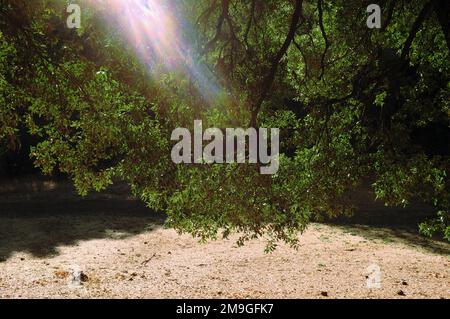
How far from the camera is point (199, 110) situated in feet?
26.5

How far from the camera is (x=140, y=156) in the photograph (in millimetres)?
7863

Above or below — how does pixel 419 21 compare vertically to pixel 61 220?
above

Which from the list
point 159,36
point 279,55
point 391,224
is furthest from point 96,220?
point 279,55

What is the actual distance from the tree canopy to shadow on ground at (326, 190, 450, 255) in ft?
18.5

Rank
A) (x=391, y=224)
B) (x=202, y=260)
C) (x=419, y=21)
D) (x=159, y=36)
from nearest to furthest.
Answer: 1. (x=419, y=21)
2. (x=159, y=36)
3. (x=202, y=260)
4. (x=391, y=224)

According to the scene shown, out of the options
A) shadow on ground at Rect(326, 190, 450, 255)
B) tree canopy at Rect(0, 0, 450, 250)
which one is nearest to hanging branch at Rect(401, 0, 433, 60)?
Answer: tree canopy at Rect(0, 0, 450, 250)

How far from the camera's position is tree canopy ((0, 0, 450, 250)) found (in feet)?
24.2

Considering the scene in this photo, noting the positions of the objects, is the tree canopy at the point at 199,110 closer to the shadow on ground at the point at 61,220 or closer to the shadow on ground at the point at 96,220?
the shadow on ground at the point at 96,220

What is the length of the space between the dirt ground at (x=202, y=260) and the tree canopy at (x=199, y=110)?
1881mm

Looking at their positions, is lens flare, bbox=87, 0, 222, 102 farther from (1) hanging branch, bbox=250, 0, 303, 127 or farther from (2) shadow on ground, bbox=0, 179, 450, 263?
(2) shadow on ground, bbox=0, 179, 450, 263

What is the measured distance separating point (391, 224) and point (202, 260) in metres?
6.85

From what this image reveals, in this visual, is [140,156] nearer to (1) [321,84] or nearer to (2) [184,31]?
(2) [184,31]

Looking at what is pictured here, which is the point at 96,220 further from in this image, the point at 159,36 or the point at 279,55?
the point at 279,55

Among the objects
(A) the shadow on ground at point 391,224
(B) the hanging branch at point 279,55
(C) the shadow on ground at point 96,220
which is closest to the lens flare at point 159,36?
(B) the hanging branch at point 279,55
